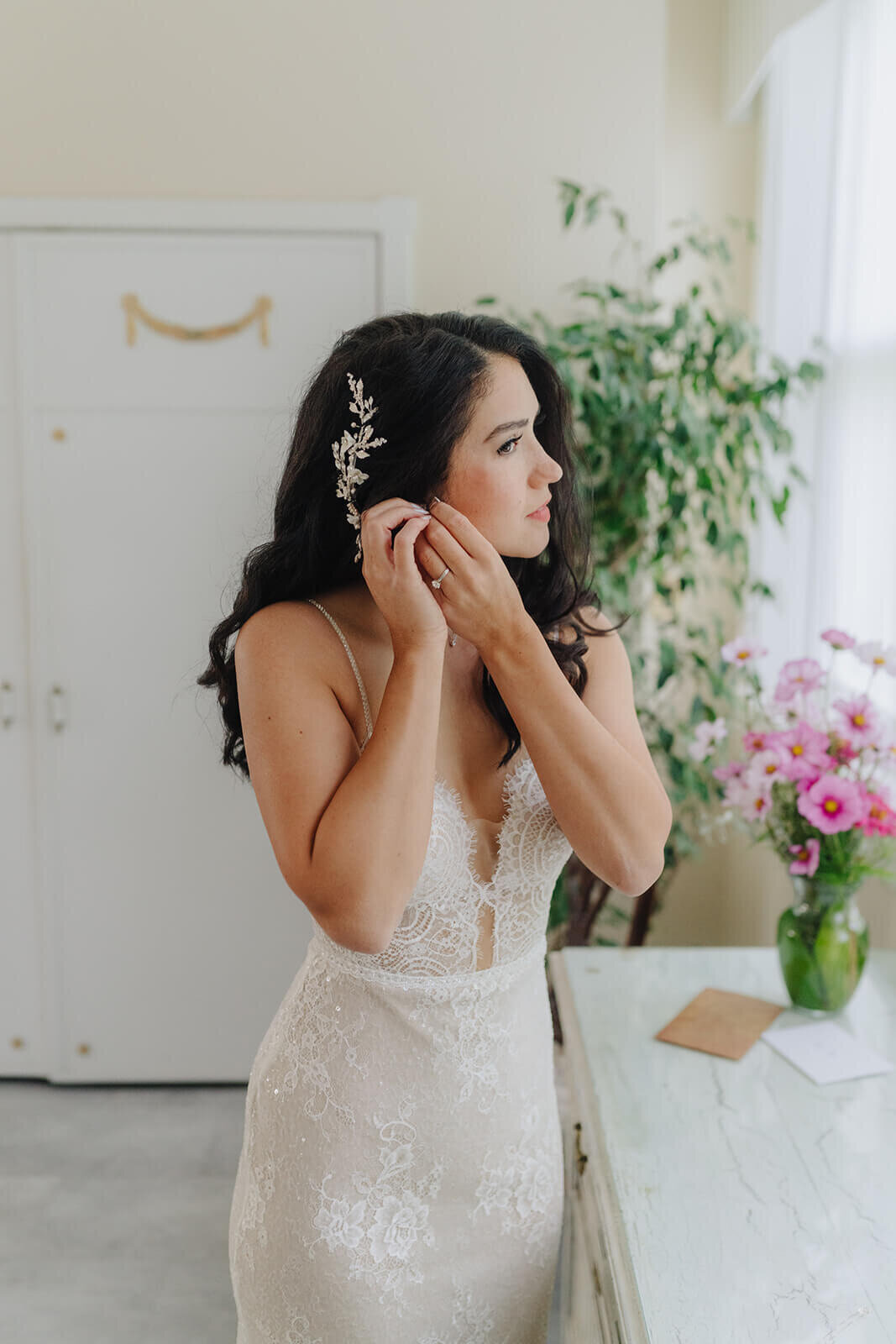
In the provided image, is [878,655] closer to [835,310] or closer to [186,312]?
[835,310]

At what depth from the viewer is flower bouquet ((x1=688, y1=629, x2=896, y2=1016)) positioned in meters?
1.43

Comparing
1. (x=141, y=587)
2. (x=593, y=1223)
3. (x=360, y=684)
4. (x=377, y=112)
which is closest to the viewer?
(x=360, y=684)

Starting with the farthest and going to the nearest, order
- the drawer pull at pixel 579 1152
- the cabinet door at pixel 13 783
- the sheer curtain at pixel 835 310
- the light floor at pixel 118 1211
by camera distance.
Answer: the cabinet door at pixel 13 783 < the sheer curtain at pixel 835 310 < the light floor at pixel 118 1211 < the drawer pull at pixel 579 1152

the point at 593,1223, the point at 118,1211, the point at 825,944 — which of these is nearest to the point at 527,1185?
the point at 593,1223

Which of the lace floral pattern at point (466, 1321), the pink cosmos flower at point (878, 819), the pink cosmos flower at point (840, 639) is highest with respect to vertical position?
the pink cosmos flower at point (840, 639)

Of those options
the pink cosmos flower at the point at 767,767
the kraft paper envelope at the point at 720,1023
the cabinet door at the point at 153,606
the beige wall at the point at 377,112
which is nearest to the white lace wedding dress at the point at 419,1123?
the kraft paper envelope at the point at 720,1023

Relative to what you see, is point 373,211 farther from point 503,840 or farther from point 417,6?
point 503,840

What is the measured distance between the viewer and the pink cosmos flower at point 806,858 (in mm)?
1437

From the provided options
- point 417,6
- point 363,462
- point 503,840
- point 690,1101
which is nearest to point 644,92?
point 417,6

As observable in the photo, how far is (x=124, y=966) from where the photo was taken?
2744 mm

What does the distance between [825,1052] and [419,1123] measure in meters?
0.62

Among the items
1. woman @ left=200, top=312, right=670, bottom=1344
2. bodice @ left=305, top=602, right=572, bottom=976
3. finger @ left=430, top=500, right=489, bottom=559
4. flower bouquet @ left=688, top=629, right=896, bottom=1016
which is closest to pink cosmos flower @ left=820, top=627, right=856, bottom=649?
flower bouquet @ left=688, top=629, right=896, bottom=1016

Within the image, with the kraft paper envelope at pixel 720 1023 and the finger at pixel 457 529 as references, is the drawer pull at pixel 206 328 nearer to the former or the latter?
the finger at pixel 457 529

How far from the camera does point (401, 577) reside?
0.97m
